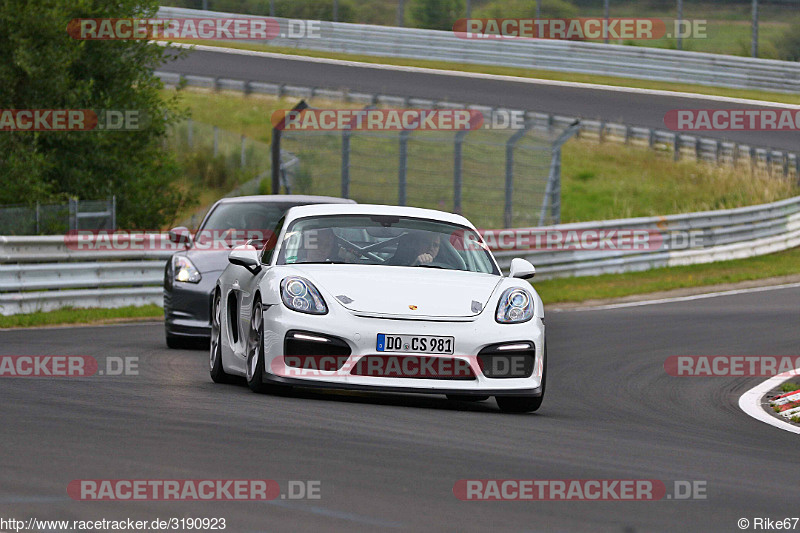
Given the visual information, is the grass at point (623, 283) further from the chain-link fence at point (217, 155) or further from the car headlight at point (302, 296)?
the chain-link fence at point (217, 155)

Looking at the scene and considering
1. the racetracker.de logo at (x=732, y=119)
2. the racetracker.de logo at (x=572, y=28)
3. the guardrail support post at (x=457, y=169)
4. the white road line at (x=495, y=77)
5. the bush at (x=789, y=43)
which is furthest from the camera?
the bush at (x=789, y=43)

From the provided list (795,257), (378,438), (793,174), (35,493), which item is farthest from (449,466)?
(793,174)

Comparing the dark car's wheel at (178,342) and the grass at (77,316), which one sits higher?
the dark car's wheel at (178,342)

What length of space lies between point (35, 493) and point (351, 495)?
1200 mm

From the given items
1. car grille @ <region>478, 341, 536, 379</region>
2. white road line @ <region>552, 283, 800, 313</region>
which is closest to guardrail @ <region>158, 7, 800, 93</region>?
white road line @ <region>552, 283, 800, 313</region>

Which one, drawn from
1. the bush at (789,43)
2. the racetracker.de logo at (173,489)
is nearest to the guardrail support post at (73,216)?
the racetracker.de logo at (173,489)

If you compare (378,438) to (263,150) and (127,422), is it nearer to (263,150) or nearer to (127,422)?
(127,422)

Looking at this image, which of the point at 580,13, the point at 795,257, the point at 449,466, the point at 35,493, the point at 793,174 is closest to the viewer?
the point at 35,493

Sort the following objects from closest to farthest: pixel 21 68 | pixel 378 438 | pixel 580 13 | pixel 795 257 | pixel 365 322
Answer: pixel 378 438, pixel 365 322, pixel 21 68, pixel 795 257, pixel 580 13

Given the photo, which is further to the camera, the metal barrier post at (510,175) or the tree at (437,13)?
the tree at (437,13)

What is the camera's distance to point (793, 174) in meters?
33.7

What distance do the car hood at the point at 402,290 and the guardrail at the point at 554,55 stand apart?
3090cm

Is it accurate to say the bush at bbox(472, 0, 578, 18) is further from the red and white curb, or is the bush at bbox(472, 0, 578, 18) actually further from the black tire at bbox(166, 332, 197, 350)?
the red and white curb

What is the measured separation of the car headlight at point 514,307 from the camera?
8.80m
